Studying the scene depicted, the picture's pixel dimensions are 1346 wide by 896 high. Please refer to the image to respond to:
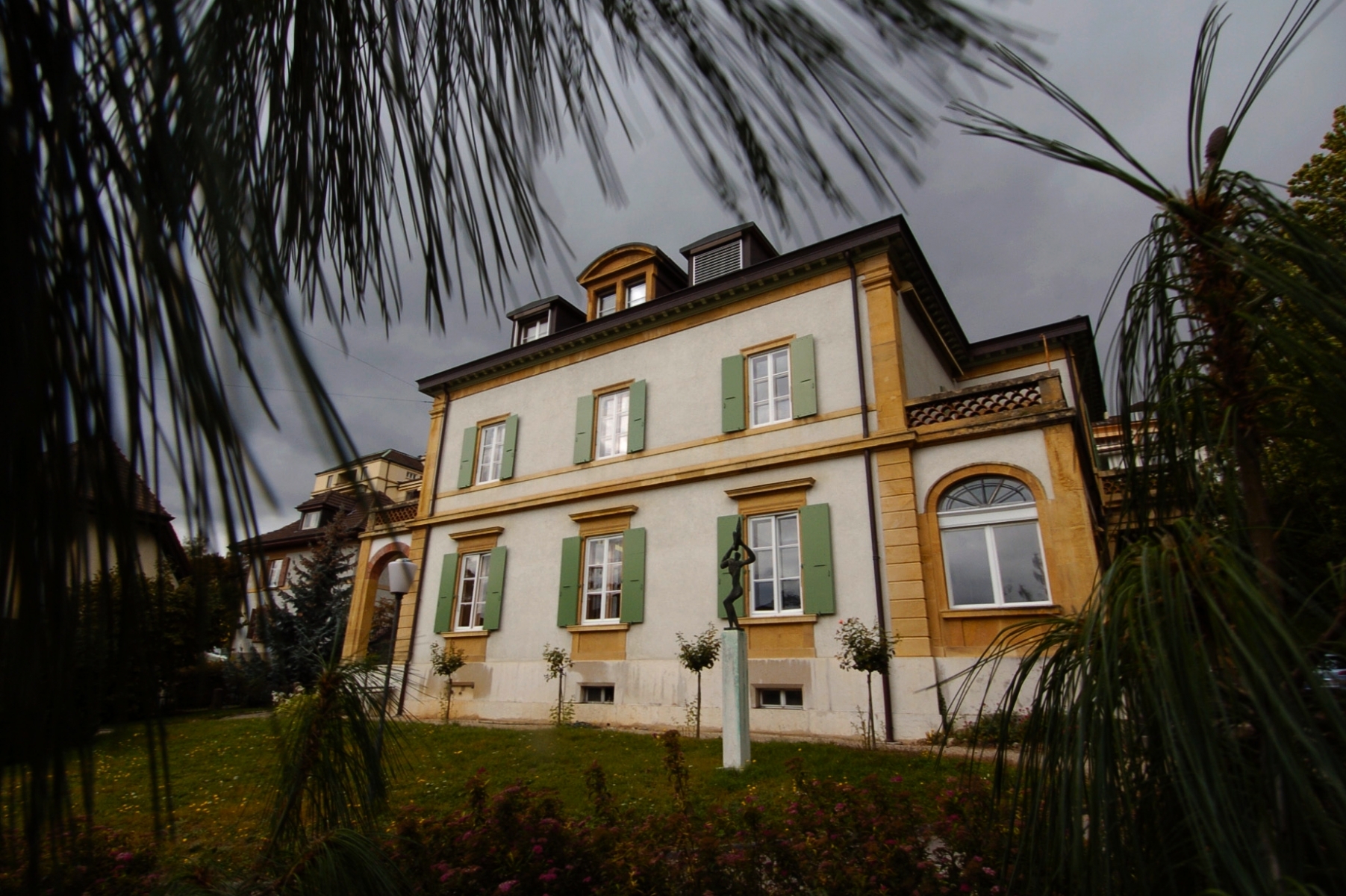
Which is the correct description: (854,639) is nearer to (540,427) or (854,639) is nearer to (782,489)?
(782,489)

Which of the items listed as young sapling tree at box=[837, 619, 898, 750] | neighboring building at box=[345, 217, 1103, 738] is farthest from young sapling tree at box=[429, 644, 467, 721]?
young sapling tree at box=[837, 619, 898, 750]

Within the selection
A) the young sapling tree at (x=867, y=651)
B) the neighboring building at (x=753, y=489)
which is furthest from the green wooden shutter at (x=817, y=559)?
the young sapling tree at (x=867, y=651)

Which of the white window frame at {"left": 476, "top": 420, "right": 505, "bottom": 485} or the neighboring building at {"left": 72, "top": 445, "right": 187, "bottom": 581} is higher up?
the white window frame at {"left": 476, "top": 420, "right": 505, "bottom": 485}

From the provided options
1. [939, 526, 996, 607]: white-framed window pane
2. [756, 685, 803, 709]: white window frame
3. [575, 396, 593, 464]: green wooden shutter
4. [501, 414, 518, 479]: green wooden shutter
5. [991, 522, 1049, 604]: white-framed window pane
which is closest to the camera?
[991, 522, 1049, 604]: white-framed window pane

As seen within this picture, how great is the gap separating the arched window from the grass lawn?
2.84 m

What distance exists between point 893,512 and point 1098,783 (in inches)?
390

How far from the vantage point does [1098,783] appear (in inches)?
33.1

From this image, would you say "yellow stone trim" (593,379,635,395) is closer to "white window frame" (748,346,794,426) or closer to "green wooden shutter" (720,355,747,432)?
"green wooden shutter" (720,355,747,432)

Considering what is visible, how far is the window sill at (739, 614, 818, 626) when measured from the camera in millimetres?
10383

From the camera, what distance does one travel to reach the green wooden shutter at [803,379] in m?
11.7

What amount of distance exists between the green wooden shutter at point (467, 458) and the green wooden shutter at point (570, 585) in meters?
3.62

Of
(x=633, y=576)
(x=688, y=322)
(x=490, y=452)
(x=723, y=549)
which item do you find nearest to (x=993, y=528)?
(x=723, y=549)

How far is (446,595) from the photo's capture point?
48.1ft

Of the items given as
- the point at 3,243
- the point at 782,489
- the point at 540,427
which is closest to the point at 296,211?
the point at 3,243
